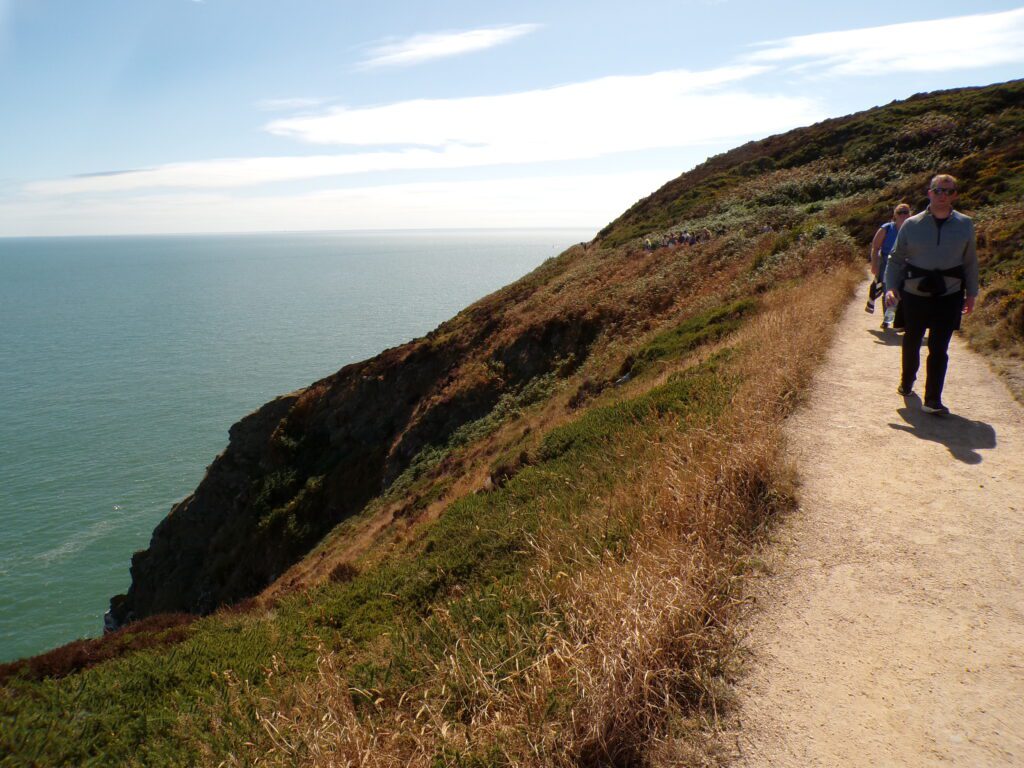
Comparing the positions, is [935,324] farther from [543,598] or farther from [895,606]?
[543,598]

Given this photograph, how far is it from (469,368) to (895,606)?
80.6ft

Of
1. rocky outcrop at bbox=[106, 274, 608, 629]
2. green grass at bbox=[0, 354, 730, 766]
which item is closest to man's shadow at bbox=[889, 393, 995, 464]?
green grass at bbox=[0, 354, 730, 766]

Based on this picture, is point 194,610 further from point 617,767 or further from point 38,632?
point 617,767

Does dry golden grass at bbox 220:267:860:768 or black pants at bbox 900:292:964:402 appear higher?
black pants at bbox 900:292:964:402

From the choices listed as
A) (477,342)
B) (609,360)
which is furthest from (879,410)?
(477,342)

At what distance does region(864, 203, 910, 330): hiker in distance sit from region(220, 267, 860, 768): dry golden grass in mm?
8515

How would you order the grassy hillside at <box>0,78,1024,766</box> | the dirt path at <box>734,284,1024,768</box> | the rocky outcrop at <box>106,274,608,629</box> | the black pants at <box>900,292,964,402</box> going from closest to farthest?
1. the dirt path at <box>734,284,1024,768</box>
2. the grassy hillside at <box>0,78,1024,766</box>
3. the black pants at <box>900,292,964,402</box>
4. the rocky outcrop at <box>106,274,608,629</box>

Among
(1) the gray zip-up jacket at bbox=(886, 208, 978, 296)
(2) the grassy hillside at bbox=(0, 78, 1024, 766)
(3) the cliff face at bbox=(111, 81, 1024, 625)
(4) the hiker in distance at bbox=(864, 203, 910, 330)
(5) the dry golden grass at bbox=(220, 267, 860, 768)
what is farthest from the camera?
(3) the cliff face at bbox=(111, 81, 1024, 625)

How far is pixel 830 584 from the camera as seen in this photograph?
4.50 metres

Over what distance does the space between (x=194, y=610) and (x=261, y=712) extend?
85.0ft

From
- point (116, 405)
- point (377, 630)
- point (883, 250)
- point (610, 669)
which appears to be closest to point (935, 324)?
point (883, 250)

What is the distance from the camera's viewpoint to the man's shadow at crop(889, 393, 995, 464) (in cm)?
646

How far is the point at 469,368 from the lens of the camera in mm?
28156

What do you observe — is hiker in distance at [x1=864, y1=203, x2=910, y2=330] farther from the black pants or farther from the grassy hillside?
the black pants
